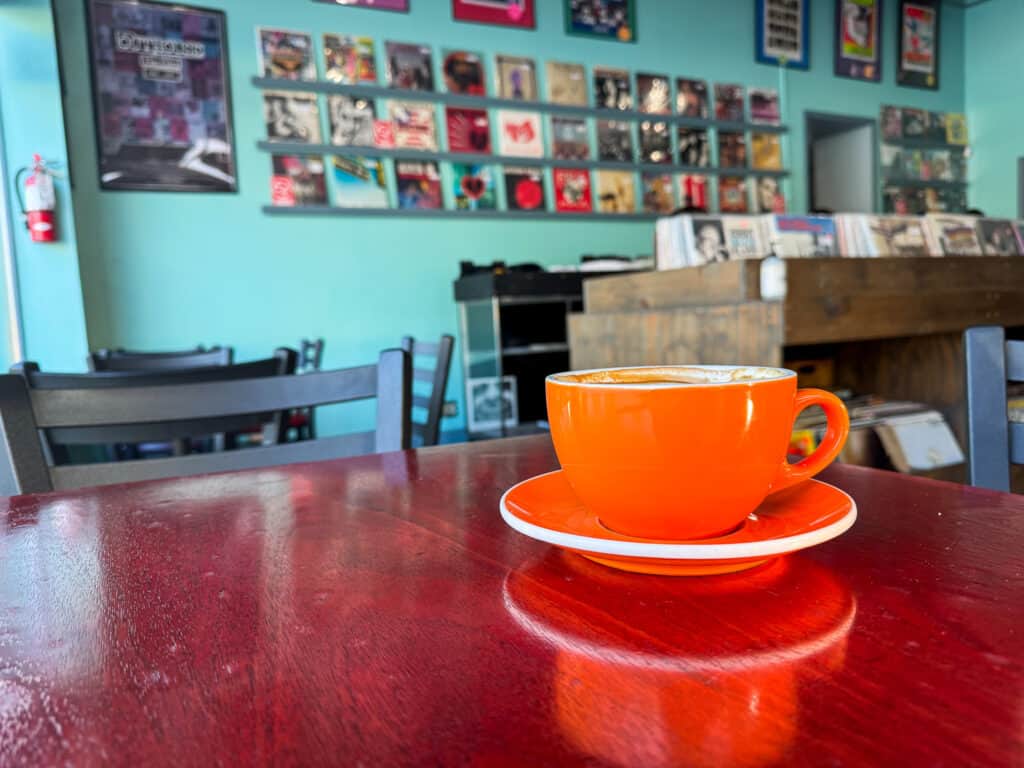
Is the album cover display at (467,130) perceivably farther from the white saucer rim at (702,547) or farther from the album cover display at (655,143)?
the white saucer rim at (702,547)

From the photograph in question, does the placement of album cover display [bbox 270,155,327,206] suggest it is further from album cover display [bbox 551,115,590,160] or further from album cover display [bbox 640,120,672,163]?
album cover display [bbox 640,120,672,163]

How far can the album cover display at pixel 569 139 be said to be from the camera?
181 inches

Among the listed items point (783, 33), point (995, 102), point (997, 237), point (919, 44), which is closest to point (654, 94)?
point (783, 33)

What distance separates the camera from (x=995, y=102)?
6113 mm

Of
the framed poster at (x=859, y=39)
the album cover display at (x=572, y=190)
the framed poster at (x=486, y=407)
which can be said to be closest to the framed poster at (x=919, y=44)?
the framed poster at (x=859, y=39)

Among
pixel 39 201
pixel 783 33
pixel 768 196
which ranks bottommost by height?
pixel 39 201

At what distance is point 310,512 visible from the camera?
0.54 m

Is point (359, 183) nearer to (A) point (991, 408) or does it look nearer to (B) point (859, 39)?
(A) point (991, 408)

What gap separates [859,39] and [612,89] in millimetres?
2479

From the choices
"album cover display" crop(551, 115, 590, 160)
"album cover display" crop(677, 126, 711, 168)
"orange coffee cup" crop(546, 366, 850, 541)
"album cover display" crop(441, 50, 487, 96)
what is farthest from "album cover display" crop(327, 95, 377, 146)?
"orange coffee cup" crop(546, 366, 850, 541)

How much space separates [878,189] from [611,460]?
21.1 ft

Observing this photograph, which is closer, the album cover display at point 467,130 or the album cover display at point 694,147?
the album cover display at point 467,130

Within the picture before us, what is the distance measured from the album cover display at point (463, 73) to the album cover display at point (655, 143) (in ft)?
3.86

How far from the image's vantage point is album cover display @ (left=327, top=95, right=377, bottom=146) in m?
4.06
